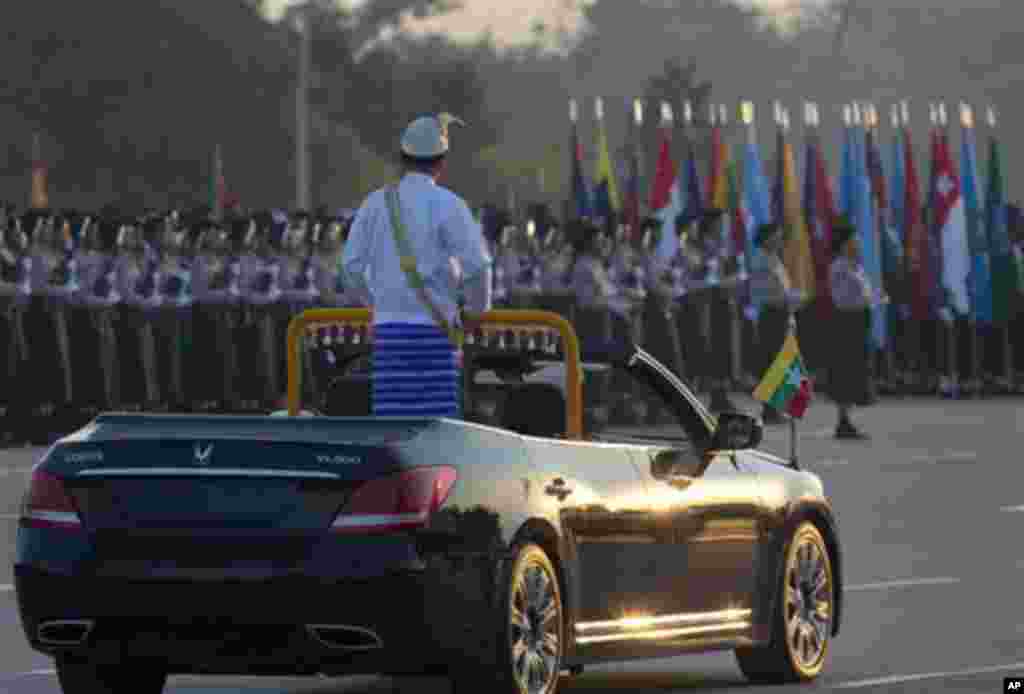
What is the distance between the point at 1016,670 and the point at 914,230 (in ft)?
113

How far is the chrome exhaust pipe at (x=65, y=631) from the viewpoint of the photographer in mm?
12727

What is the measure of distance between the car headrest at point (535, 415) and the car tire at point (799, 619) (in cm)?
146

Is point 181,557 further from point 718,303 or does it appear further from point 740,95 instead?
point 740,95

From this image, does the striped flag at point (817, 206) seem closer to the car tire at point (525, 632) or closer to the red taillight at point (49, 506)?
the car tire at point (525, 632)

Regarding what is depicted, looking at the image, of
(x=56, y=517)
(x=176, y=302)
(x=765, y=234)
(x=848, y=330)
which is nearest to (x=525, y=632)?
(x=56, y=517)

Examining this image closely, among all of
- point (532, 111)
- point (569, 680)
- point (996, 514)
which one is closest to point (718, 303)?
point (996, 514)

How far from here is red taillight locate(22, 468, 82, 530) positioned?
12828 millimetres

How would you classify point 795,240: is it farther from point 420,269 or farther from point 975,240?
point 420,269

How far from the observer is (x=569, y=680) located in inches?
601

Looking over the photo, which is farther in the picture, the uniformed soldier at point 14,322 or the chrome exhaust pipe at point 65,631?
Result: the uniformed soldier at point 14,322

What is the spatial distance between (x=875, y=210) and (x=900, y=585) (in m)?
29.9

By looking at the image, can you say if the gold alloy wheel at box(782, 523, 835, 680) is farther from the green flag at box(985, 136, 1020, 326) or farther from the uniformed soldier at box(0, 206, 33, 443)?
the green flag at box(985, 136, 1020, 326)

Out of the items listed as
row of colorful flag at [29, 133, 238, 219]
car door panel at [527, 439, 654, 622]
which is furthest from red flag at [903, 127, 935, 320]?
car door panel at [527, 439, 654, 622]

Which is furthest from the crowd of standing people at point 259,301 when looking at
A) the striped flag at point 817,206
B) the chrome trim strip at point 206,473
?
the chrome trim strip at point 206,473
